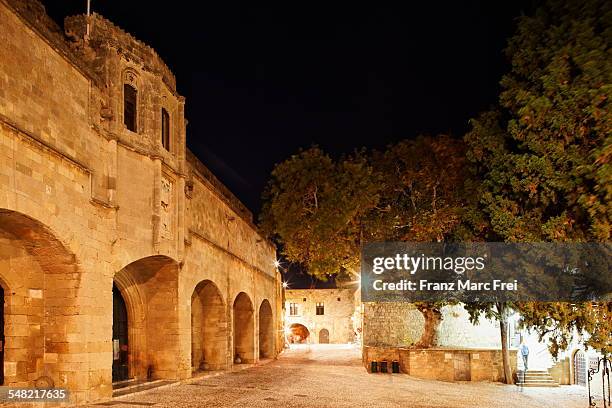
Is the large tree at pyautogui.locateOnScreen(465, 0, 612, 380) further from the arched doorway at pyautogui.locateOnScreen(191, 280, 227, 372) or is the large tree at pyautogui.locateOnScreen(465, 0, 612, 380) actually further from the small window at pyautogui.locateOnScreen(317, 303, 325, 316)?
the small window at pyautogui.locateOnScreen(317, 303, 325, 316)

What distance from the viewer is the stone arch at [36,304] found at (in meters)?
10.4

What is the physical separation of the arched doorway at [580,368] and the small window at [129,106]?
18286 mm

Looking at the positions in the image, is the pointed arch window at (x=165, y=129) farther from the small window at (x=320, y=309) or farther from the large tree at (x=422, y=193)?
the small window at (x=320, y=309)

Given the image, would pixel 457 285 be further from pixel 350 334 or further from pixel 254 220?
pixel 350 334

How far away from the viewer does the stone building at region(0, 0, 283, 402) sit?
31.7 feet

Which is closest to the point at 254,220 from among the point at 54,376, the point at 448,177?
the point at 448,177

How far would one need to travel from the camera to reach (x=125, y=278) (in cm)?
1489

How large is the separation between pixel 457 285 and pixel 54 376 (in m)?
13.9

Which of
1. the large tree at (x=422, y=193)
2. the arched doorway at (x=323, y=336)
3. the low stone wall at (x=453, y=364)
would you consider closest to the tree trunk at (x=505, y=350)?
the low stone wall at (x=453, y=364)

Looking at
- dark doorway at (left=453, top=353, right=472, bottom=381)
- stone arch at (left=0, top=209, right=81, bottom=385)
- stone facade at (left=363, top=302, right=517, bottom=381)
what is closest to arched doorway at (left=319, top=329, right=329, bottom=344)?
stone facade at (left=363, top=302, right=517, bottom=381)

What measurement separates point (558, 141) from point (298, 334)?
2000 inches

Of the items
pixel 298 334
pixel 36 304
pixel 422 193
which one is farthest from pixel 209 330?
pixel 298 334

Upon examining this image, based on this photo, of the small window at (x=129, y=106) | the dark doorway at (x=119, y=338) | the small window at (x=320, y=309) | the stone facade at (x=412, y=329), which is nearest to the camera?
the small window at (x=129, y=106)

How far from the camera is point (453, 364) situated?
830 inches
